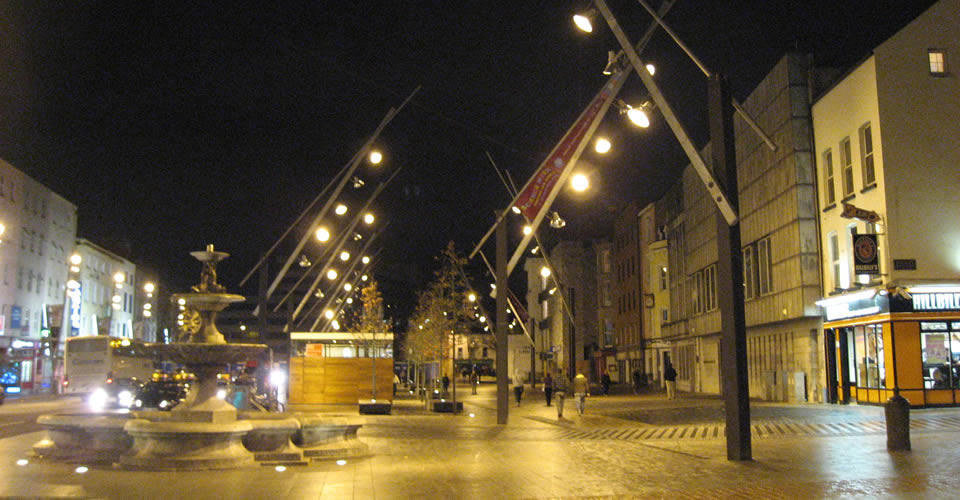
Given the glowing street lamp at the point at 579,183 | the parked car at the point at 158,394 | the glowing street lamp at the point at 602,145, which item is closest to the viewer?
the glowing street lamp at the point at 602,145

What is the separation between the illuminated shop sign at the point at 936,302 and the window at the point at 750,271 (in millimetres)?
12269

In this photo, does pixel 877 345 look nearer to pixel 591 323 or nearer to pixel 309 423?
pixel 309 423

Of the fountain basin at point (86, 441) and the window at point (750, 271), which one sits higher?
the window at point (750, 271)

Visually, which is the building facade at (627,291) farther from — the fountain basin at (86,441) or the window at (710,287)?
the fountain basin at (86,441)

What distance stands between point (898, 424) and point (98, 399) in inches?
1552

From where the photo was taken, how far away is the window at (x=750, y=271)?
41594 millimetres

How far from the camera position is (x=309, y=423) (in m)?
17.4

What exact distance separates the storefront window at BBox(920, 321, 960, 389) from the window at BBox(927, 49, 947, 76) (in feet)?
27.5

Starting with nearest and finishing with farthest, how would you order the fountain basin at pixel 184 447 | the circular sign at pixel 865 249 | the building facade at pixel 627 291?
the fountain basin at pixel 184 447
the circular sign at pixel 865 249
the building facade at pixel 627 291

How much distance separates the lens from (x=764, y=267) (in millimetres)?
40094

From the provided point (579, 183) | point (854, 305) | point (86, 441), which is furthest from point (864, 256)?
point (86, 441)

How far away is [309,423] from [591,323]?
230ft

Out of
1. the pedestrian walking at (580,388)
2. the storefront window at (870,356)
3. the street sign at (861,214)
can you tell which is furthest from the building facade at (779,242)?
the pedestrian walking at (580,388)

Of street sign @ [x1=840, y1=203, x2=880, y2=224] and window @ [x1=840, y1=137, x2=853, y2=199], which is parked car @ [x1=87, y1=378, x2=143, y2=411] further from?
window @ [x1=840, y1=137, x2=853, y2=199]
